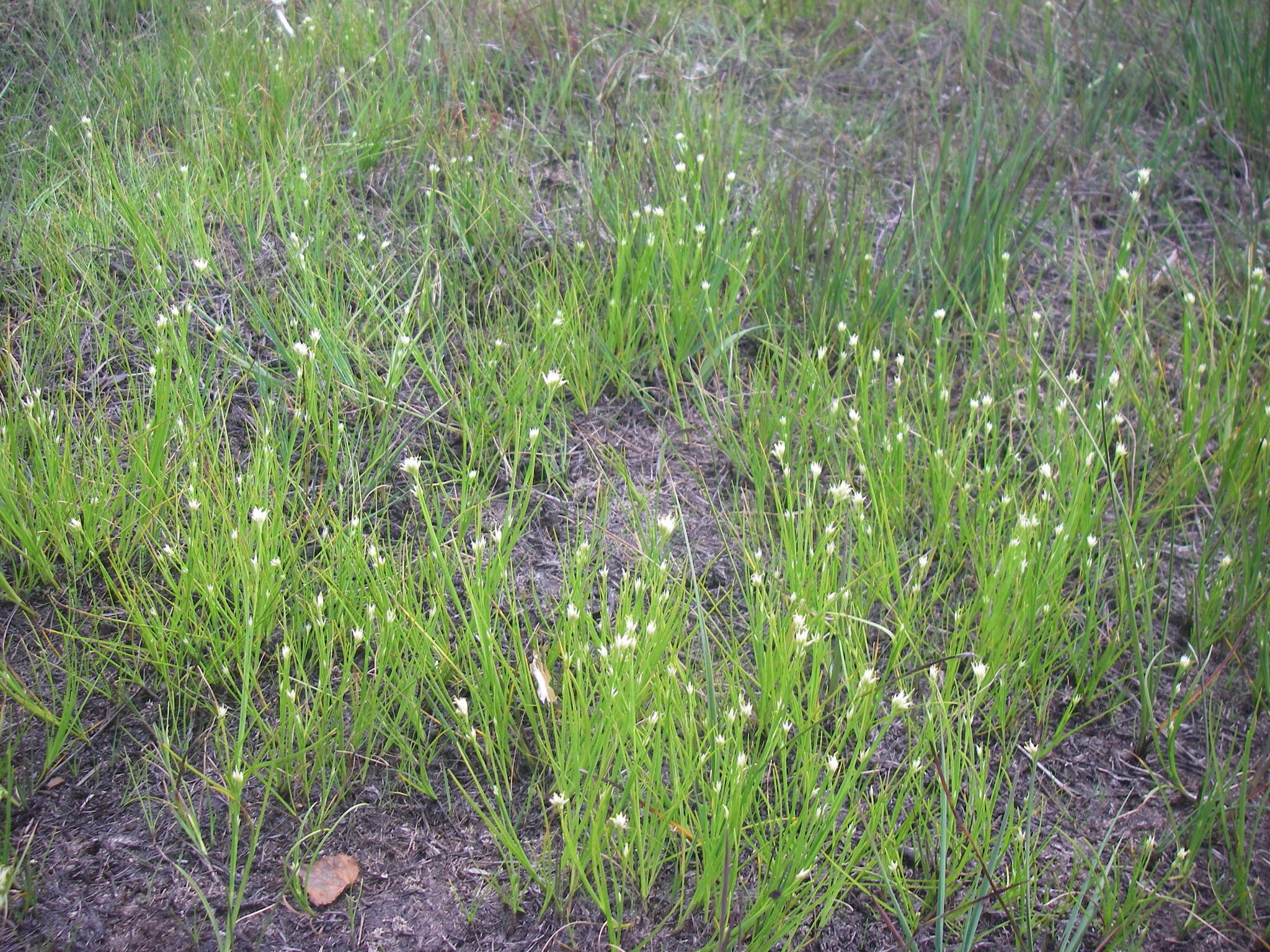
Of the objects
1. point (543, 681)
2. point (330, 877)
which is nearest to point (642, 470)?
point (543, 681)

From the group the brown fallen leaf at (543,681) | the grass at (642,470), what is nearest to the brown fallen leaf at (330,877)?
the grass at (642,470)

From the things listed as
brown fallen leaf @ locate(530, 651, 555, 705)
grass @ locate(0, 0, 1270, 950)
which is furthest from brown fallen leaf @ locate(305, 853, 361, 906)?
brown fallen leaf @ locate(530, 651, 555, 705)

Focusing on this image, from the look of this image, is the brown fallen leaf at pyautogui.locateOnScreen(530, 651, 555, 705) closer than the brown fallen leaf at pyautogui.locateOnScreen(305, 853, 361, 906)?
No

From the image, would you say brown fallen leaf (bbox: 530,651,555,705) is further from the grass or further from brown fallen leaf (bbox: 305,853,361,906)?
brown fallen leaf (bbox: 305,853,361,906)

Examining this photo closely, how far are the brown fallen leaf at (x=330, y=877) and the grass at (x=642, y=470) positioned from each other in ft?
0.18

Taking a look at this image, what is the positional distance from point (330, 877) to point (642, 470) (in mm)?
1458

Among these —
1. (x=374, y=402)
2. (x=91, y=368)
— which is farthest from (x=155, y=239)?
(x=374, y=402)

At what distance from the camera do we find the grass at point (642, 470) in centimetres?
200

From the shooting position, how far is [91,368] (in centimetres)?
283

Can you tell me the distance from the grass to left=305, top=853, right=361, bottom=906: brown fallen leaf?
0.18 feet

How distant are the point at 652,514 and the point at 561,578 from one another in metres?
0.32

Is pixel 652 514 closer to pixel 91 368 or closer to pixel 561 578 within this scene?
pixel 561 578

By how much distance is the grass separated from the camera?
2.00m

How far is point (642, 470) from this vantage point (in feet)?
9.47
